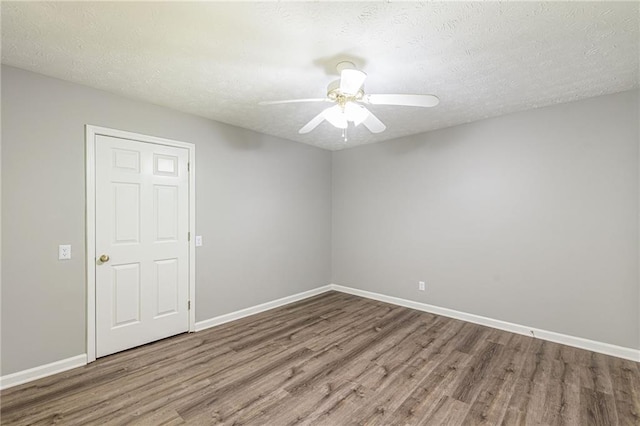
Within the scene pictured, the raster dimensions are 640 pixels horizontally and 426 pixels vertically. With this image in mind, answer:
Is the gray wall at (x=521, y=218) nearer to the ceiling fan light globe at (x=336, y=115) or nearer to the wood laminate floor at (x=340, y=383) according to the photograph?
the wood laminate floor at (x=340, y=383)

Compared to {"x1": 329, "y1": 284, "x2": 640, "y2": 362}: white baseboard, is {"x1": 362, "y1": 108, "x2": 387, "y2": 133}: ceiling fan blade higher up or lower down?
higher up

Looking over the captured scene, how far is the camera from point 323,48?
2.00 metres

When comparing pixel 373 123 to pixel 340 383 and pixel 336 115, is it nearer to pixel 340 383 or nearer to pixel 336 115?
pixel 336 115

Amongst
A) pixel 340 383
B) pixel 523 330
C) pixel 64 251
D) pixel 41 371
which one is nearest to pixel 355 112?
pixel 340 383

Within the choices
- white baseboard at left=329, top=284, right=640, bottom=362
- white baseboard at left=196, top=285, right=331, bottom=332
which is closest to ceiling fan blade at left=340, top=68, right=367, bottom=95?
white baseboard at left=196, top=285, right=331, bottom=332

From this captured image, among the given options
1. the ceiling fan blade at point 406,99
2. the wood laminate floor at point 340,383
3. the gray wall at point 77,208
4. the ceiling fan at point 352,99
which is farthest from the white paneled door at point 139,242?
the ceiling fan blade at point 406,99

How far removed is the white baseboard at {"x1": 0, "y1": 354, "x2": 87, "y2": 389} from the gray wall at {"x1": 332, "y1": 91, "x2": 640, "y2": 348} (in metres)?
3.64

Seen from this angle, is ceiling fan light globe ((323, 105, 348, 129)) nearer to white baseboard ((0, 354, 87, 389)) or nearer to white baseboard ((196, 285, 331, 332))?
white baseboard ((196, 285, 331, 332))

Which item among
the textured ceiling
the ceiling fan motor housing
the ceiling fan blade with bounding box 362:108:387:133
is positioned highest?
the textured ceiling

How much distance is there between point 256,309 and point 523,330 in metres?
3.24

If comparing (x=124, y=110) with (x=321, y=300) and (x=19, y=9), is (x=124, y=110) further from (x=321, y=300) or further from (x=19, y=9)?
(x=321, y=300)

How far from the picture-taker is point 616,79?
2504mm

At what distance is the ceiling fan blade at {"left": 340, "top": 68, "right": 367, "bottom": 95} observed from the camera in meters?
1.91

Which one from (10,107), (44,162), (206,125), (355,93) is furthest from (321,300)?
(10,107)
